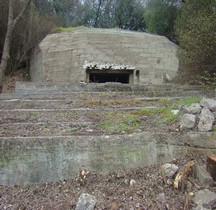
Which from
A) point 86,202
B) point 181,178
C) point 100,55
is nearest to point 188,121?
point 181,178

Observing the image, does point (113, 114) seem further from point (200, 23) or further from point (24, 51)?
point (24, 51)

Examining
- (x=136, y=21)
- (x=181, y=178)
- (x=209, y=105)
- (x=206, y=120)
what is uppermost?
(x=136, y=21)

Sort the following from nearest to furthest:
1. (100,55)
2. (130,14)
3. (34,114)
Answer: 1. (34,114)
2. (100,55)
3. (130,14)

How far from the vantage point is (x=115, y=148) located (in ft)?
7.79

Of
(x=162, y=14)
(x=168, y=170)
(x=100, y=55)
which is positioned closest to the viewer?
(x=168, y=170)

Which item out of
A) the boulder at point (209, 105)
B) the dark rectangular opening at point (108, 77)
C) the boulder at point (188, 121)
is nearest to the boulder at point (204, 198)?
the boulder at point (188, 121)

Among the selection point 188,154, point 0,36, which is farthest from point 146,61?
point 188,154

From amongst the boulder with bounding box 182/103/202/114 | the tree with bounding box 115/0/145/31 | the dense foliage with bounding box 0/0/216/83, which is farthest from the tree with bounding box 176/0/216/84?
the tree with bounding box 115/0/145/31

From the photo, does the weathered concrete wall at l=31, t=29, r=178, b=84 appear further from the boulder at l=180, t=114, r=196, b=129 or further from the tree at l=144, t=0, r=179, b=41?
the boulder at l=180, t=114, r=196, b=129

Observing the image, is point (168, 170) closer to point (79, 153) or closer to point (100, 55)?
point (79, 153)

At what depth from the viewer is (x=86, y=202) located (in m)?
1.90

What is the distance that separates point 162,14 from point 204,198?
13.6 meters

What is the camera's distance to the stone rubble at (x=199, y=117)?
260cm

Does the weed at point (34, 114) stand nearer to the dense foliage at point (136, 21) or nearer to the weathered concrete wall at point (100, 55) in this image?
the dense foliage at point (136, 21)
